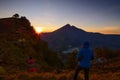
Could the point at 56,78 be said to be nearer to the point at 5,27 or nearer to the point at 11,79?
the point at 11,79

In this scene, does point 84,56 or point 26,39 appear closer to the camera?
point 84,56

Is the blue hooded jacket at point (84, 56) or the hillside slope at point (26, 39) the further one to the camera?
the hillside slope at point (26, 39)

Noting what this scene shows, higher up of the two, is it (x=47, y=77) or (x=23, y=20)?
(x=23, y=20)

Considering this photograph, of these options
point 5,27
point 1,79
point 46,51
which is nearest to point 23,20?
point 5,27

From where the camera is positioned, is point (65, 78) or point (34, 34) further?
point (34, 34)

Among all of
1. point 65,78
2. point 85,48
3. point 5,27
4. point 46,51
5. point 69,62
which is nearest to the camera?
point 85,48

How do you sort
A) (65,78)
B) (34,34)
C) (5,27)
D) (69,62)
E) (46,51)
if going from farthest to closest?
(5,27) < (34,34) < (46,51) < (69,62) < (65,78)

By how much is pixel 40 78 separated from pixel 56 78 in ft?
3.72

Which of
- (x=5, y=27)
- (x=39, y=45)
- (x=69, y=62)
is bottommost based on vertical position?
(x=69, y=62)

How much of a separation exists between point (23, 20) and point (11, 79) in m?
87.2

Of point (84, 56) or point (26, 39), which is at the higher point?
point (26, 39)

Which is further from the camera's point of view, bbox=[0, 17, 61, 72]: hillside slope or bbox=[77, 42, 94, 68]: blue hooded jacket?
bbox=[0, 17, 61, 72]: hillside slope

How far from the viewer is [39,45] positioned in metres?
72.9

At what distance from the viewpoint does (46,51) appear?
76938mm
